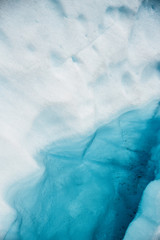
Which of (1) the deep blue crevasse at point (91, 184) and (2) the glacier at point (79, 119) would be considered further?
(1) the deep blue crevasse at point (91, 184)

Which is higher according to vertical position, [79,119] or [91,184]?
[79,119]

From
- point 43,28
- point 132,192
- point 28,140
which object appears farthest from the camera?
point 132,192

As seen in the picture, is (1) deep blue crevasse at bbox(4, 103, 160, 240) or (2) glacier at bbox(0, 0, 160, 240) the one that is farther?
(1) deep blue crevasse at bbox(4, 103, 160, 240)

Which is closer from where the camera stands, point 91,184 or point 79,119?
point 79,119

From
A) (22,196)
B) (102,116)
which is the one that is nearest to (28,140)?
(22,196)

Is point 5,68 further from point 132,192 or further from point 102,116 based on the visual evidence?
point 132,192

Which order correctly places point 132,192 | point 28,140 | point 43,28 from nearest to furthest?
1. point 43,28
2. point 28,140
3. point 132,192
